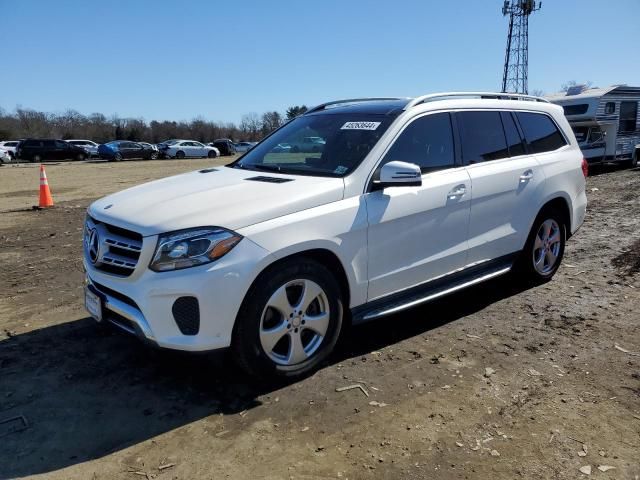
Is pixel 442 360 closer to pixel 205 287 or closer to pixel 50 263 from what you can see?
pixel 205 287

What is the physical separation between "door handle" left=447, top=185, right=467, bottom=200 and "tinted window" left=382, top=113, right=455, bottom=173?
21 centimetres

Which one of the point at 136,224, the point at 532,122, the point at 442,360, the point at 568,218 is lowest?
the point at 442,360

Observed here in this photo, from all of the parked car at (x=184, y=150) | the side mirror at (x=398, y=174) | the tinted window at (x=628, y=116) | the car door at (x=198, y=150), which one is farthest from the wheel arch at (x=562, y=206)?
the car door at (x=198, y=150)

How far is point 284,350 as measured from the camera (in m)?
3.60

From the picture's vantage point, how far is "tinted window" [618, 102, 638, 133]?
17688 millimetres

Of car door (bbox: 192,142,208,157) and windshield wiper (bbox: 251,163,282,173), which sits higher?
windshield wiper (bbox: 251,163,282,173)

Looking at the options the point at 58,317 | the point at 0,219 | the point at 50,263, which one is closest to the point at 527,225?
the point at 58,317

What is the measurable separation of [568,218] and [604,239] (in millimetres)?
2252

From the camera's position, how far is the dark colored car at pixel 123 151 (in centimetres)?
4081

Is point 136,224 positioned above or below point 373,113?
below

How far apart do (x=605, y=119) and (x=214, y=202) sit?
56.7 feet

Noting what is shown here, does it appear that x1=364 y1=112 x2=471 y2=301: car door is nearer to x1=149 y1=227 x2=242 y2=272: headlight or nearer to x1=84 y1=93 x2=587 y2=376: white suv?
x1=84 y1=93 x2=587 y2=376: white suv

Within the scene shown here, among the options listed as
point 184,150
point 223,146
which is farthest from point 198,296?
point 223,146

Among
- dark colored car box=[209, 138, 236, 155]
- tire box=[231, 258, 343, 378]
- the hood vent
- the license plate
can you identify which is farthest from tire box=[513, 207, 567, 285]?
dark colored car box=[209, 138, 236, 155]
